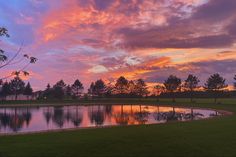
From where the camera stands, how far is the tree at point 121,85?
14725 centimetres

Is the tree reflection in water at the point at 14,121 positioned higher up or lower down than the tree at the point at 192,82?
lower down

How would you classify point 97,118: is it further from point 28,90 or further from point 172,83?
point 28,90

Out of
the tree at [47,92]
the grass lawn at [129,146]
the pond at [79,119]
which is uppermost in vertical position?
the tree at [47,92]

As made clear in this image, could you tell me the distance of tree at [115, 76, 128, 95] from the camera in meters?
147

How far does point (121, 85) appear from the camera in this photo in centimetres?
14862

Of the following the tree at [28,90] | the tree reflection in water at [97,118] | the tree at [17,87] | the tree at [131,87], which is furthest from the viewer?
the tree at [28,90]

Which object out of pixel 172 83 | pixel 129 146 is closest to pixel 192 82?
pixel 172 83

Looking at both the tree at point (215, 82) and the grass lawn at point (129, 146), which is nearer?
the grass lawn at point (129, 146)

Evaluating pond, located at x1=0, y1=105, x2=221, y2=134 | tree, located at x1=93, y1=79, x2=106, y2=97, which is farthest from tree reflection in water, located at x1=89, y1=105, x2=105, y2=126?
tree, located at x1=93, y1=79, x2=106, y2=97

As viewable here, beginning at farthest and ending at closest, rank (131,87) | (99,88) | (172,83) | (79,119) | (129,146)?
1. (99,88)
2. (131,87)
3. (172,83)
4. (79,119)
5. (129,146)

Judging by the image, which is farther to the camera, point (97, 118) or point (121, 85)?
point (121, 85)

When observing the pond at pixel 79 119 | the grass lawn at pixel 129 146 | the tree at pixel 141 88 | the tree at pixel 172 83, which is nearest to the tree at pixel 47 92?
the tree at pixel 141 88

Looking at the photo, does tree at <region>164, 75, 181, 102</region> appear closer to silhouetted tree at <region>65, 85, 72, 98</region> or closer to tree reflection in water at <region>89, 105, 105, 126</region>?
silhouetted tree at <region>65, 85, 72, 98</region>

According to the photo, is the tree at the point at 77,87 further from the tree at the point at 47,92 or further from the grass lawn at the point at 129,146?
the grass lawn at the point at 129,146
